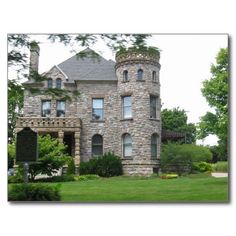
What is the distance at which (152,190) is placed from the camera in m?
7.32

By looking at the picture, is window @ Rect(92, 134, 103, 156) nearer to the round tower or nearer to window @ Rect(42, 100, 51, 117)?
the round tower

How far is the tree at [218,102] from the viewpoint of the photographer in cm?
732

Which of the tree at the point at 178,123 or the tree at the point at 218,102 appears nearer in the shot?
the tree at the point at 218,102

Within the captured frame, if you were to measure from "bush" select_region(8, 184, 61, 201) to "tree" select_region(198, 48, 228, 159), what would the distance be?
2321mm

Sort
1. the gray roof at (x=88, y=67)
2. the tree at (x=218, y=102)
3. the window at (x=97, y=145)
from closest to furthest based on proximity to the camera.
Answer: the tree at (x=218, y=102), the gray roof at (x=88, y=67), the window at (x=97, y=145)

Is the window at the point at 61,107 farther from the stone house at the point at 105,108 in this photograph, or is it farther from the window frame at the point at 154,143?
the window frame at the point at 154,143

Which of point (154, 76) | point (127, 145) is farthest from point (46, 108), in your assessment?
point (154, 76)

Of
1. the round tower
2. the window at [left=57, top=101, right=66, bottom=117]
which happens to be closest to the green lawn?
the round tower

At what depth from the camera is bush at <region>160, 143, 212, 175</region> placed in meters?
7.44

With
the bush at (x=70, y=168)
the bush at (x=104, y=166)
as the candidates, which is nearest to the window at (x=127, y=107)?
the bush at (x=104, y=166)

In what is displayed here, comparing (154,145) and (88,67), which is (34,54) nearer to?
(88,67)

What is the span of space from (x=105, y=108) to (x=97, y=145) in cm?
58
